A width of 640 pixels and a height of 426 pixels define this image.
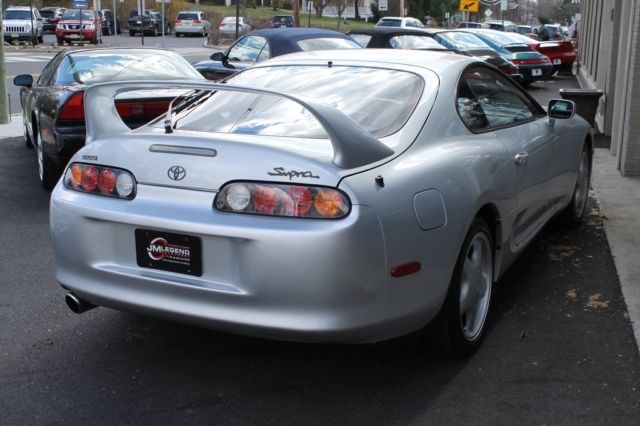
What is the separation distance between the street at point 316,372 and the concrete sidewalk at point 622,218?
0.10 metres

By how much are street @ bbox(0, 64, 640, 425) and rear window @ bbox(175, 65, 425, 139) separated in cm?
93

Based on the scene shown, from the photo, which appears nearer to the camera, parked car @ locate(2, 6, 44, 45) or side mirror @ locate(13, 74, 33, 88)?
side mirror @ locate(13, 74, 33, 88)

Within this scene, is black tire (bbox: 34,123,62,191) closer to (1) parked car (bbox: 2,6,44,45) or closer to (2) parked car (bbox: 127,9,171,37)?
(1) parked car (bbox: 2,6,44,45)

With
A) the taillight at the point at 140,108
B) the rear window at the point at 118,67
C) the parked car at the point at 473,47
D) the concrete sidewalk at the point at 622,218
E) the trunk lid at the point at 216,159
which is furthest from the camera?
the parked car at the point at 473,47

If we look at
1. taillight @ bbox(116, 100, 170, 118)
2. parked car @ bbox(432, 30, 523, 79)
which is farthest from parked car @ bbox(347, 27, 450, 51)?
taillight @ bbox(116, 100, 170, 118)

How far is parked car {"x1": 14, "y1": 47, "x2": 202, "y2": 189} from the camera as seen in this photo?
25.4ft

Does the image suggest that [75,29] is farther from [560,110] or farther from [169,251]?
[169,251]

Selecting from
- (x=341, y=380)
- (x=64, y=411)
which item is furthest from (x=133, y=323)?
(x=341, y=380)

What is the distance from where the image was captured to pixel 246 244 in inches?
131

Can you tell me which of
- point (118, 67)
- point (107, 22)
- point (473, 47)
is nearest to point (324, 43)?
point (118, 67)

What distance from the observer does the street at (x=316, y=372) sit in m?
3.54

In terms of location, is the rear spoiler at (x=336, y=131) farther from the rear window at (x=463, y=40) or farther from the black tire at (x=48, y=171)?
the rear window at (x=463, y=40)

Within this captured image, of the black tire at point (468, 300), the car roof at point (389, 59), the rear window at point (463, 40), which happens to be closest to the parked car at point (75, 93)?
the car roof at point (389, 59)

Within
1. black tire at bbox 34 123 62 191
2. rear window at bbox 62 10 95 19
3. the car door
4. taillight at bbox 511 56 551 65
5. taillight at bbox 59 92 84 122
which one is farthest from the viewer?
rear window at bbox 62 10 95 19
